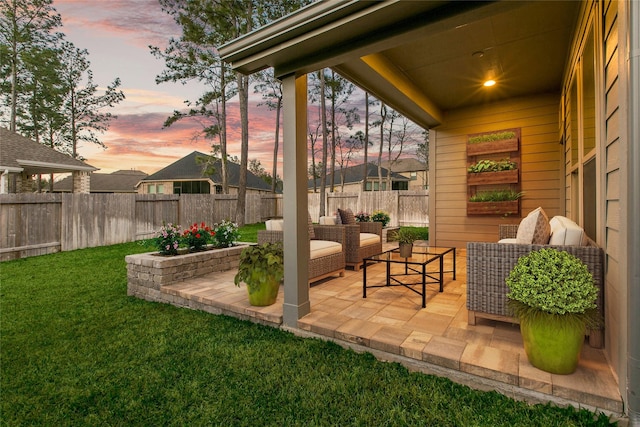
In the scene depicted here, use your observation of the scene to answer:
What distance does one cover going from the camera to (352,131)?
820 inches

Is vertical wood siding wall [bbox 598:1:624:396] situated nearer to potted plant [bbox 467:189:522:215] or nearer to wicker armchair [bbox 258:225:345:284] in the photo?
wicker armchair [bbox 258:225:345:284]

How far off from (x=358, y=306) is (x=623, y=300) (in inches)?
77.1

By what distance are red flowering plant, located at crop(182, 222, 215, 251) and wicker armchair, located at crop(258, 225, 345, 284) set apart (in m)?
0.87

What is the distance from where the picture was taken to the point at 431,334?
2379mm

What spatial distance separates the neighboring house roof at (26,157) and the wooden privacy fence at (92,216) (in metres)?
2.94

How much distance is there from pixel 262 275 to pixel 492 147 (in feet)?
15.8

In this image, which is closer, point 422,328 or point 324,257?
point 422,328

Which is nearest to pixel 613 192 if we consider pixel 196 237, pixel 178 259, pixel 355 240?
pixel 355 240

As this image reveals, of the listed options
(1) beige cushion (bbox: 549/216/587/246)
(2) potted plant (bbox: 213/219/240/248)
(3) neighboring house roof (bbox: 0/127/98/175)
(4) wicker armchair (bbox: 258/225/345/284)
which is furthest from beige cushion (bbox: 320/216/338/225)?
(3) neighboring house roof (bbox: 0/127/98/175)

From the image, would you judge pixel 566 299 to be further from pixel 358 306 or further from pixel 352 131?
pixel 352 131

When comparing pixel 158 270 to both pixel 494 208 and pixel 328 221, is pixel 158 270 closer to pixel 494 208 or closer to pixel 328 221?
pixel 328 221

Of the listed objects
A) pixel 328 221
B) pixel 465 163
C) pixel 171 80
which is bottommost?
pixel 328 221

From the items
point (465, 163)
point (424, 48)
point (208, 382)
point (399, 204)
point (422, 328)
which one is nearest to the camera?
point (208, 382)

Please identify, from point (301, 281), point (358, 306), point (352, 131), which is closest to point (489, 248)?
point (358, 306)
